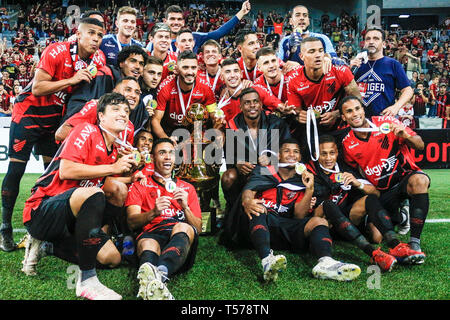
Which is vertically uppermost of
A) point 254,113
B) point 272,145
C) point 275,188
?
point 254,113

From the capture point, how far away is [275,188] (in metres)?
4.05

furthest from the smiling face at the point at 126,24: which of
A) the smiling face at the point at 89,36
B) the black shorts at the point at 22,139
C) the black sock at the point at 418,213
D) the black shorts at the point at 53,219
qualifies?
the black sock at the point at 418,213

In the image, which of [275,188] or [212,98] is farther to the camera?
[212,98]

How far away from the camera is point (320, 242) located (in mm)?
3445

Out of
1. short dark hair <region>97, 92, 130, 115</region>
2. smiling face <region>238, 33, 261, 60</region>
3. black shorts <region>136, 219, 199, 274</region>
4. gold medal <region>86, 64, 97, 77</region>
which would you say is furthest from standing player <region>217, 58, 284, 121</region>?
black shorts <region>136, 219, 199, 274</region>

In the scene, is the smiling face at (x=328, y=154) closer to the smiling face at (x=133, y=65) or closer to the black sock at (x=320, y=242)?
the black sock at (x=320, y=242)

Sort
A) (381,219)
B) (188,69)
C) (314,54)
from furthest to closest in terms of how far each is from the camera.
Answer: (188,69)
(314,54)
(381,219)

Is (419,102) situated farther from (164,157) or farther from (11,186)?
(11,186)

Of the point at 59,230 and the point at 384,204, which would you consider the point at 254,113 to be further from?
the point at 59,230

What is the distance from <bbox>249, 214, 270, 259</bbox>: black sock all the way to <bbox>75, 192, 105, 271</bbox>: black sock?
129cm

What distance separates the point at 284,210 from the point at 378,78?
7.26 ft

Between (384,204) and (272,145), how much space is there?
1.33m

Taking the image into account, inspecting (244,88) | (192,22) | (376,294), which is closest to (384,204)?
(376,294)

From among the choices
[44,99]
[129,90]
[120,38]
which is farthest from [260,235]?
[120,38]
